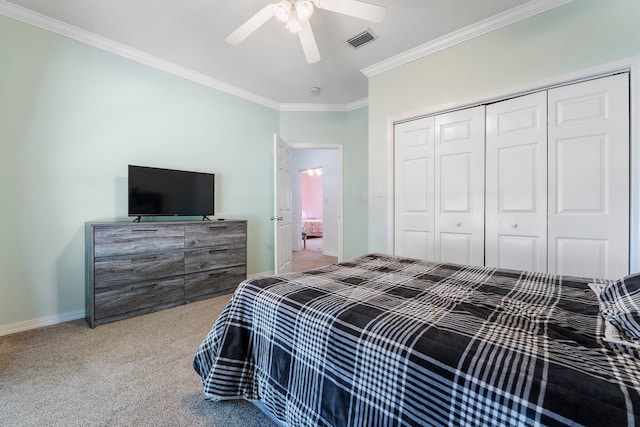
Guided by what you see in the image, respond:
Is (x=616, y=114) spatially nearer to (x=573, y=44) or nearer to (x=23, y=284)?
(x=573, y=44)

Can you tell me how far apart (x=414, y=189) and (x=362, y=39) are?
157cm

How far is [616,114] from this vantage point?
1.90 m

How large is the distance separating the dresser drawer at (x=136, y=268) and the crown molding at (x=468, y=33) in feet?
9.77

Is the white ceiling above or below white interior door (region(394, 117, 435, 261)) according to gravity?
above

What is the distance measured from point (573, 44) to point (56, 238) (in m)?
4.49

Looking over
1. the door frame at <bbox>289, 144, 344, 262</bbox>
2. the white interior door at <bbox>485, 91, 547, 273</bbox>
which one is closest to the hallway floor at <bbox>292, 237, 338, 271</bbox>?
the door frame at <bbox>289, 144, 344, 262</bbox>

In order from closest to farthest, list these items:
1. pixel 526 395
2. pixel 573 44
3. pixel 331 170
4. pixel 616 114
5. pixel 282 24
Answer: pixel 526 395 → pixel 616 114 → pixel 573 44 → pixel 282 24 → pixel 331 170

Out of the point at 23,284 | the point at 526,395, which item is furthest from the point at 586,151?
the point at 23,284

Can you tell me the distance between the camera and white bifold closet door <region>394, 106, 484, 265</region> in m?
2.51

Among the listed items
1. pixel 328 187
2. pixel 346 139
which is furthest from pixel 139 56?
pixel 328 187

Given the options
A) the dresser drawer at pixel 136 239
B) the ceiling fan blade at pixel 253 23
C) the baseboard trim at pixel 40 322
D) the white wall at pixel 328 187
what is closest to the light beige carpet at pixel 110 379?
the baseboard trim at pixel 40 322

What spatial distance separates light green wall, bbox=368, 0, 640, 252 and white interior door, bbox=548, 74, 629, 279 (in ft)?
0.74

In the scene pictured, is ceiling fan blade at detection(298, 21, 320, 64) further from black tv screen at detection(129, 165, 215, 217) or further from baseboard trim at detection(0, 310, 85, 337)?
baseboard trim at detection(0, 310, 85, 337)

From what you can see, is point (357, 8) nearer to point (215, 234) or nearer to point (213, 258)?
point (215, 234)
